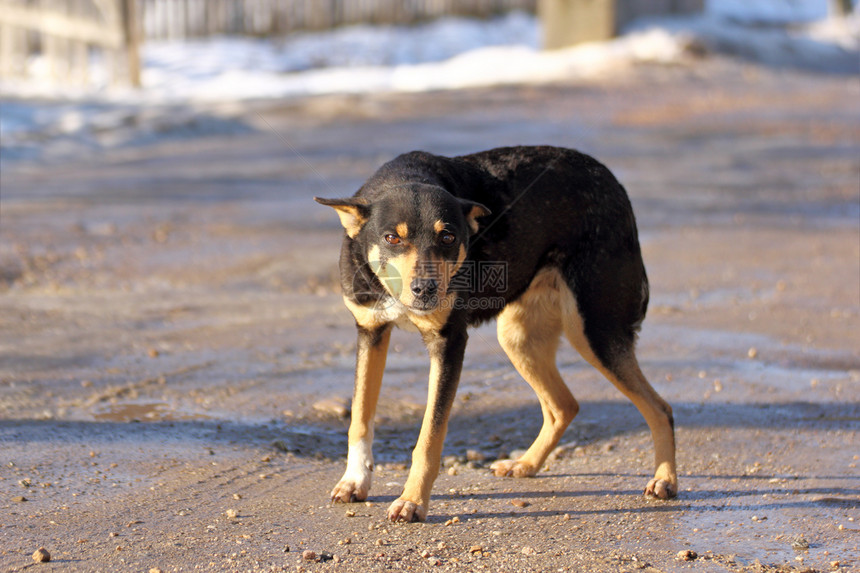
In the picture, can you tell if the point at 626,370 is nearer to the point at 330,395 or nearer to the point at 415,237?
the point at 415,237

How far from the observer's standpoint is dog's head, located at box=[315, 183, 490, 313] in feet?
13.6

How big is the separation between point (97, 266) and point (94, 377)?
3.01 meters

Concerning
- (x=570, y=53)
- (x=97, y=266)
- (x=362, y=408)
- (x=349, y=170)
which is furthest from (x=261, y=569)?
(x=570, y=53)

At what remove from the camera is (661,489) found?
4660 mm

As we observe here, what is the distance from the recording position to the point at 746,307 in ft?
25.9

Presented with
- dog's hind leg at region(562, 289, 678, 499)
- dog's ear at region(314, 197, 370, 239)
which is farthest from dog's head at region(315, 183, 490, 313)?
dog's hind leg at region(562, 289, 678, 499)

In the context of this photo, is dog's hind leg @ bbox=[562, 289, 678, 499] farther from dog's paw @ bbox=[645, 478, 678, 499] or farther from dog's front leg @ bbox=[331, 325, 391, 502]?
dog's front leg @ bbox=[331, 325, 391, 502]

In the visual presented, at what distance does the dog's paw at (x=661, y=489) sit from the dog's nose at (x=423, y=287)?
1.46 metres

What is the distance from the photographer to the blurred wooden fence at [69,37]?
19.3 m

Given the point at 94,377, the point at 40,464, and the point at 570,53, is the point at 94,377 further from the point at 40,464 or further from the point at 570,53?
the point at 570,53

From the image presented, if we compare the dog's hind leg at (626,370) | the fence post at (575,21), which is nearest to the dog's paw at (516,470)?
the dog's hind leg at (626,370)

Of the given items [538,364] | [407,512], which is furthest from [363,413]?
[538,364]

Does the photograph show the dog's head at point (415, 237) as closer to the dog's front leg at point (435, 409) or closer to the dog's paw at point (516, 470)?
the dog's front leg at point (435, 409)

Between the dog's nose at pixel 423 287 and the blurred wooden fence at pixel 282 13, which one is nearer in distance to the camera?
the dog's nose at pixel 423 287
